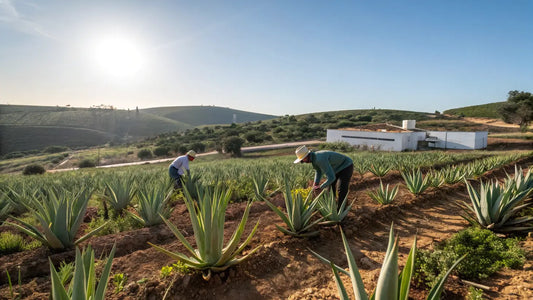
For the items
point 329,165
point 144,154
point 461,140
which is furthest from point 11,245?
point 461,140

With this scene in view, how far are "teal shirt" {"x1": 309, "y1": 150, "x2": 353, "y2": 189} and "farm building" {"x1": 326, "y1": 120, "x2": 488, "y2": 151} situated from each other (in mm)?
29746

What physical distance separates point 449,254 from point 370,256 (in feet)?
3.31

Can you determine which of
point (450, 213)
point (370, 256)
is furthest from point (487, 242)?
point (450, 213)

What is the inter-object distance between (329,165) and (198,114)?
140834 millimetres

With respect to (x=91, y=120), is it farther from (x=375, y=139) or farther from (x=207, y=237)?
(x=207, y=237)

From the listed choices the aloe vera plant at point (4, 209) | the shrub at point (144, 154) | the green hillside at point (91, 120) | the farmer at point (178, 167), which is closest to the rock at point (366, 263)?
the farmer at point (178, 167)

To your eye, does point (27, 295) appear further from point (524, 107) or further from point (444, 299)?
point (524, 107)

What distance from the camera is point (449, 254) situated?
2.75 meters

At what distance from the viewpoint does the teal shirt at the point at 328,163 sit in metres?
4.73

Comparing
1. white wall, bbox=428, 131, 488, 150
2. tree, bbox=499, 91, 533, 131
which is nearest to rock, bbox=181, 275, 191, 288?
white wall, bbox=428, 131, 488, 150

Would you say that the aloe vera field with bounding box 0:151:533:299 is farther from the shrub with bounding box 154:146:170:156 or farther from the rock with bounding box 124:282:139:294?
the shrub with bounding box 154:146:170:156

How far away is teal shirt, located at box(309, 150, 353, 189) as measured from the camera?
4730 millimetres

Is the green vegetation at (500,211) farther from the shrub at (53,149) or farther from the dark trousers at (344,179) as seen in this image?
the shrub at (53,149)

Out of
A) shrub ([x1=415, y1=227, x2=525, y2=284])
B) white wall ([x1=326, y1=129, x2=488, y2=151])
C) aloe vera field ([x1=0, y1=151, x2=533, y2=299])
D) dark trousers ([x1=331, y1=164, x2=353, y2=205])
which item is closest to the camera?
aloe vera field ([x1=0, y1=151, x2=533, y2=299])
